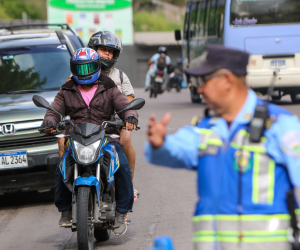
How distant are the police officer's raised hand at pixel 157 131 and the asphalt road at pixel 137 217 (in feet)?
9.53

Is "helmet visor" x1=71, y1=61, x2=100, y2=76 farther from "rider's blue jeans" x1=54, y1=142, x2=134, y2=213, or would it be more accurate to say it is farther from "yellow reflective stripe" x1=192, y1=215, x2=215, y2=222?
"yellow reflective stripe" x1=192, y1=215, x2=215, y2=222

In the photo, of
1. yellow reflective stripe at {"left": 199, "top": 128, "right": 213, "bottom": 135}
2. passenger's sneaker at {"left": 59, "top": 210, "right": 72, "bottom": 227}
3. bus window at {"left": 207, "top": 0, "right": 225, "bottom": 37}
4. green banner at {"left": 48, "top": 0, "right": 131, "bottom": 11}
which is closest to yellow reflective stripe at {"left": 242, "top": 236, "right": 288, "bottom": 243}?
yellow reflective stripe at {"left": 199, "top": 128, "right": 213, "bottom": 135}

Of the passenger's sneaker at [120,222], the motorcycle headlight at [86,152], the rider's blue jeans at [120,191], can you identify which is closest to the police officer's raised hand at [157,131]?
the motorcycle headlight at [86,152]

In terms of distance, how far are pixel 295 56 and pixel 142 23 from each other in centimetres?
6047

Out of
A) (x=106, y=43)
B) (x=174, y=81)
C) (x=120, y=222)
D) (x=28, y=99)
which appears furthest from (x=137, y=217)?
(x=174, y=81)

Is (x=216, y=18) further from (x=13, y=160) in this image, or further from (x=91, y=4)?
(x=91, y=4)

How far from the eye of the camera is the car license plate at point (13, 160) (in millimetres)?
7387

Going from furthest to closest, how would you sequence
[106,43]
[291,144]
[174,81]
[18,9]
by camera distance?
1. [18,9]
2. [174,81]
3. [106,43]
4. [291,144]

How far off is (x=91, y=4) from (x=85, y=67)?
1480 inches

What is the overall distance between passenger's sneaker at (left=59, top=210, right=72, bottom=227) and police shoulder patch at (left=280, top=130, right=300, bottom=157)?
10.5ft

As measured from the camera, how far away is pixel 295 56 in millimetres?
16375

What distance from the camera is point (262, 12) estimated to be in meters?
16.9

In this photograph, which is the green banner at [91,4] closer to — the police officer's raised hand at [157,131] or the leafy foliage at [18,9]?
the police officer's raised hand at [157,131]

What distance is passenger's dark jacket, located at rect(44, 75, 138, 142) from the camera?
561 centimetres
